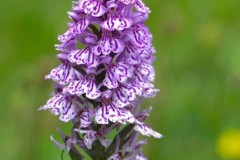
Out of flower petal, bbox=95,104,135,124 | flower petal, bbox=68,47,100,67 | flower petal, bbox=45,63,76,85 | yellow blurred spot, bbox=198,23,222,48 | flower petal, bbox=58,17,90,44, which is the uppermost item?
flower petal, bbox=58,17,90,44

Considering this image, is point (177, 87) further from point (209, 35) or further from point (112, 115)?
point (112, 115)

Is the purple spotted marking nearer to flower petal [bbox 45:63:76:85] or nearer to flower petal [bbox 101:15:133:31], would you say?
flower petal [bbox 101:15:133:31]

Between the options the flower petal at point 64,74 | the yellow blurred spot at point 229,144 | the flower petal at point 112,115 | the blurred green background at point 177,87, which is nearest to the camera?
the flower petal at point 112,115

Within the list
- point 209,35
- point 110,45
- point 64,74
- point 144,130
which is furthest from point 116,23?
point 209,35

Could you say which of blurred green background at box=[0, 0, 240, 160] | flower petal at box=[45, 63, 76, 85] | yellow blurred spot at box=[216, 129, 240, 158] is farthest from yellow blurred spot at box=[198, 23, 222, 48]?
flower petal at box=[45, 63, 76, 85]

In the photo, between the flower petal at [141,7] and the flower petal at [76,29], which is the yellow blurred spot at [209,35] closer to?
the flower petal at [141,7]

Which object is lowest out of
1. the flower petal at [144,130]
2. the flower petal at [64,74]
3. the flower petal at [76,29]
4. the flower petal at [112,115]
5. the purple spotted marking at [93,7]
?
the flower petal at [144,130]

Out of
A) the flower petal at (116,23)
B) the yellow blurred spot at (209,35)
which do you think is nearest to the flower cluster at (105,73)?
the flower petal at (116,23)

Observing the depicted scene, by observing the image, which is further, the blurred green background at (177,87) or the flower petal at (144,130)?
the blurred green background at (177,87)

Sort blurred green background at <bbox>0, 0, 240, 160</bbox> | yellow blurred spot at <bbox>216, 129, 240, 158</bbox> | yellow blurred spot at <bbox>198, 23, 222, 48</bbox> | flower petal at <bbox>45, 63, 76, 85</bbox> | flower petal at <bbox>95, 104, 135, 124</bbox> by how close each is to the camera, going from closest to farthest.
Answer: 1. flower petal at <bbox>95, 104, 135, 124</bbox>
2. flower petal at <bbox>45, 63, 76, 85</bbox>
3. blurred green background at <bbox>0, 0, 240, 160</bbox>
4. yellow blurred spot at <bbox>216, 129, 240, 158</bbox>
5. yellow blurred spot at <bbox>198, 23, 222, 48</bbox>

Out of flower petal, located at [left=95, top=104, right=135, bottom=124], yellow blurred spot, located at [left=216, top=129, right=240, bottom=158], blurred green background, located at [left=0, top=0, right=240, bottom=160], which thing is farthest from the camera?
yellow blurred spot, located at [left=216, top=129, right=240, bottom=158]
